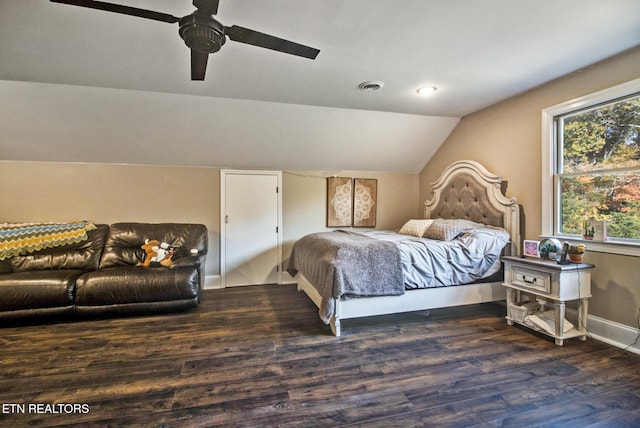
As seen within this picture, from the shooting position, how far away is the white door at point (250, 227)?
14.3ft

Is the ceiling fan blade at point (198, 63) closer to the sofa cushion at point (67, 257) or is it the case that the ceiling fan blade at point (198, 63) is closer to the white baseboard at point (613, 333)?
the sofa cushion at point (67, 257)

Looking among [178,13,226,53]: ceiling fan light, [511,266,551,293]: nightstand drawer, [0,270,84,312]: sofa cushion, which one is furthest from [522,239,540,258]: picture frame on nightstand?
[0,270,84,312]: sofa cushion

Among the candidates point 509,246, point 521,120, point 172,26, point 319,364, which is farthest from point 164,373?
point 521,120

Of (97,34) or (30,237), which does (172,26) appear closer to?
(97,34)

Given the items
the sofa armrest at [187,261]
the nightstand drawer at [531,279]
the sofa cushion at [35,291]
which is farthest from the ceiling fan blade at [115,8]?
the nightstand drawer at [531,279]

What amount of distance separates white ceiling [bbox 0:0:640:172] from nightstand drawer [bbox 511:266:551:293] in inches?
73.1

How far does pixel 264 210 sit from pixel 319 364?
2755 millimetres

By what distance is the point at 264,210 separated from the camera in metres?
Result: 4.48

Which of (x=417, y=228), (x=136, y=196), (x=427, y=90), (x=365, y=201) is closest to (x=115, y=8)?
(x=427, y=90)

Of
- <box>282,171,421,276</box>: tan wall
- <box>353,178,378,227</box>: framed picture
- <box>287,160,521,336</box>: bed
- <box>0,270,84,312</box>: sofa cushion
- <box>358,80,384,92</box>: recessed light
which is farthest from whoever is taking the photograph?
<box>353,178,378,227</box>: framed picture

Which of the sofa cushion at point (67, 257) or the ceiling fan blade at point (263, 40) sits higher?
the ceiling fan blade at point (263, 40)

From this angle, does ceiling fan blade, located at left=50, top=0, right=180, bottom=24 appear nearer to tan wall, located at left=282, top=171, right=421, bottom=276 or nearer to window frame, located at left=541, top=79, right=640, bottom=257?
tan wall, located at left=282, top=171, right=421, bottom=276

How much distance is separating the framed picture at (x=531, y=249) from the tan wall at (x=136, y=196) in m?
2.69

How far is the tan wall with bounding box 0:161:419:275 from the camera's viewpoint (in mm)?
3773
